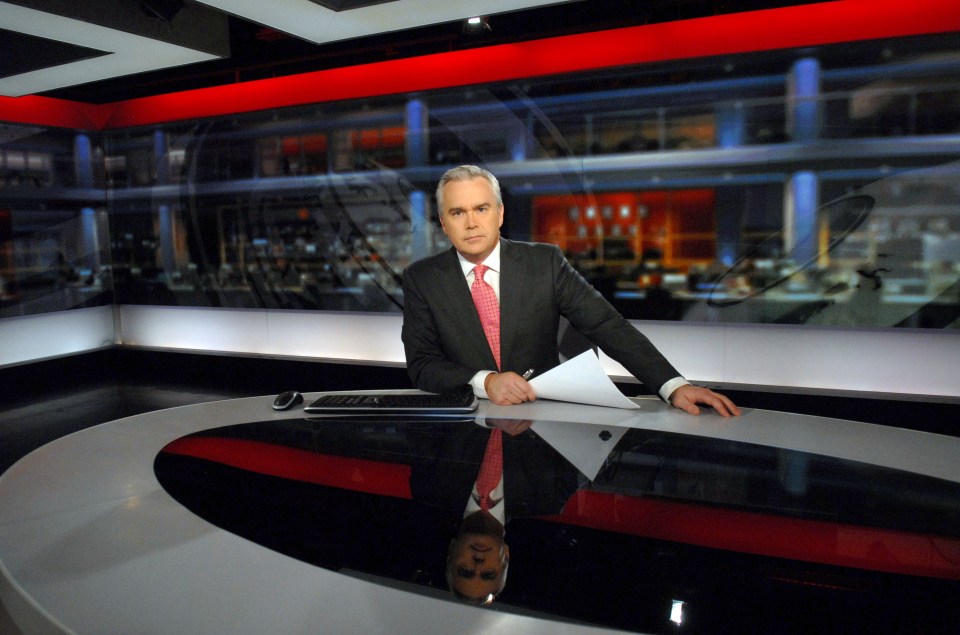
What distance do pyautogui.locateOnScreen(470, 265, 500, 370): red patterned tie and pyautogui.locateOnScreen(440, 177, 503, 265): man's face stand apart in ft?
0.42

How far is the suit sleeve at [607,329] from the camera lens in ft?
5.46

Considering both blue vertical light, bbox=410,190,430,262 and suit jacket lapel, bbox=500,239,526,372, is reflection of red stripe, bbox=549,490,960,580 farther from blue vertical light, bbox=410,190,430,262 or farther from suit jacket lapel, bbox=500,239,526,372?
blue vertical light, bbox=410,190,430,262

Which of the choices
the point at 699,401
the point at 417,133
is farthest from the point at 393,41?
the point at 699,401

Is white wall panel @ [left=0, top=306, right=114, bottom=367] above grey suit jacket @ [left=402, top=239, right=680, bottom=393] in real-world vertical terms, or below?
below

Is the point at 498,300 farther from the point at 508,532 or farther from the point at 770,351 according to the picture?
the point at 770,351

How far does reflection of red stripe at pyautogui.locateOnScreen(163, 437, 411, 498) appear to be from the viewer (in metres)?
Result: 1.02

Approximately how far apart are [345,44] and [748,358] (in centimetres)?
357

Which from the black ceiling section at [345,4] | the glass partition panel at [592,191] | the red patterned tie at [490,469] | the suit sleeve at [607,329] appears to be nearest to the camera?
the red patterned tie at [490,469]

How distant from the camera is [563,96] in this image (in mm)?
4266

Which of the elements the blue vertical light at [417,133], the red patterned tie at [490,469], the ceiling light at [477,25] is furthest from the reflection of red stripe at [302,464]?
the blue vertical light at [417,133]

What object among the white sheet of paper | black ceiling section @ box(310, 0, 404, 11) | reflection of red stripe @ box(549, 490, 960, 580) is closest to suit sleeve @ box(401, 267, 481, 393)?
the white sheet of paper

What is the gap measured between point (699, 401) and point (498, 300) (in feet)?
2.45

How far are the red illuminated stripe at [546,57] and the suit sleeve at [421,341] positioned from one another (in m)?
2.77

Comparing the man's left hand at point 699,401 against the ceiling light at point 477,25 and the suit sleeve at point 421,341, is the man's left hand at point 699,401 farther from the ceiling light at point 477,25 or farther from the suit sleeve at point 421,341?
the ceiling light at point 477,25
